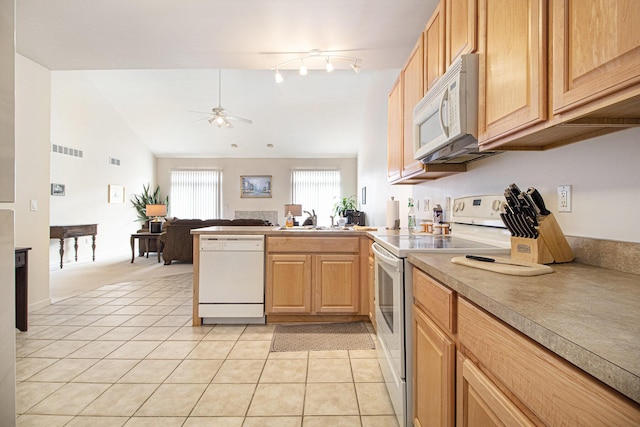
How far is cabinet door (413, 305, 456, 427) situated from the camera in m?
0.98

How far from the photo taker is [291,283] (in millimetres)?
2750

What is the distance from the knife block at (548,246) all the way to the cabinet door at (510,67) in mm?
377

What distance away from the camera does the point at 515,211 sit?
3.94 feet

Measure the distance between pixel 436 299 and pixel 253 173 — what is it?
27.8ft

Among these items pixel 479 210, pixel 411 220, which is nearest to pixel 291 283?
pixel 411 220

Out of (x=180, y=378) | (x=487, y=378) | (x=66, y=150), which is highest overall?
(x=66, y=150)

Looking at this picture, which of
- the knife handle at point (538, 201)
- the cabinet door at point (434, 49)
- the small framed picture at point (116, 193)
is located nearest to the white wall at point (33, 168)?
the cabinet door at point (434, 49)

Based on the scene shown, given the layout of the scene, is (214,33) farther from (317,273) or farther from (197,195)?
(197,195)

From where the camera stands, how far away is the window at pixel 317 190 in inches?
356

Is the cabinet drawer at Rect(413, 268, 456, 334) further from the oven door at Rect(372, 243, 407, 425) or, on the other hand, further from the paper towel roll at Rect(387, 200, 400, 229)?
the paper towel roll at Rect(387, 200, 400, 229)

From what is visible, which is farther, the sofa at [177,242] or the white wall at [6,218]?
the sofa at [177,242]

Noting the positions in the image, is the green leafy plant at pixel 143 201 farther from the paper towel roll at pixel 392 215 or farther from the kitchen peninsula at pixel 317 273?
the paper towel roll at pixel 392 215

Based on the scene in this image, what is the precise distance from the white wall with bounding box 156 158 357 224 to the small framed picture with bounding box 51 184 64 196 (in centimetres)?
337

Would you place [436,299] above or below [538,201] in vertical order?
below
